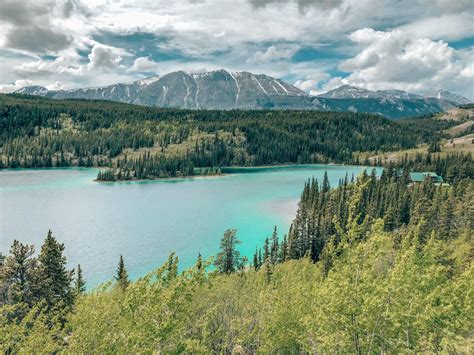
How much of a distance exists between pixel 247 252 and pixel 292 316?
67.6 m

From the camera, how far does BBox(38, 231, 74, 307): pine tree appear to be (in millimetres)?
48062

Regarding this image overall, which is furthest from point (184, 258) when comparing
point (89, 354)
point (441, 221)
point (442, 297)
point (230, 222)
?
point (442, 297)

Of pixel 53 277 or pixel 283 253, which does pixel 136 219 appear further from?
pixel 53 277

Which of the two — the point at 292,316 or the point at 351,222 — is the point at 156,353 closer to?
the point at 351,222

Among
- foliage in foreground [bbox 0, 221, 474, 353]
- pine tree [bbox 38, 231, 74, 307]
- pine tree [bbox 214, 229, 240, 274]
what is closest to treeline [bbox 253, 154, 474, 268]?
pine tree [bbox 214, 229, 240, 274]

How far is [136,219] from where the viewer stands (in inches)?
5138

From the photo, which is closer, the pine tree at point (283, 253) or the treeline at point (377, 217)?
the treeline at point (377, 217)

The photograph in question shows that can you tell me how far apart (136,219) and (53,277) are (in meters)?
81.4

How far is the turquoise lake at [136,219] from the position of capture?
92.5 m

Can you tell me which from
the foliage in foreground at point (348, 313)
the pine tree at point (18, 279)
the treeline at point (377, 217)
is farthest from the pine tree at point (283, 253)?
the foliage in foreground at point (348, 313)

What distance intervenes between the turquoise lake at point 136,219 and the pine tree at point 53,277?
23.1 meters

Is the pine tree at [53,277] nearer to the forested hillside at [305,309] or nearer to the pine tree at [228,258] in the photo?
the forested hillside at [305,309]

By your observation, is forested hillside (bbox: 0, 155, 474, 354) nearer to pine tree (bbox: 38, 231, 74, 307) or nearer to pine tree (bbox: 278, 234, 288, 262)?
pine tree (bbox: 38, 231, 74, 307)

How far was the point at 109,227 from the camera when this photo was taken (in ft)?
387
